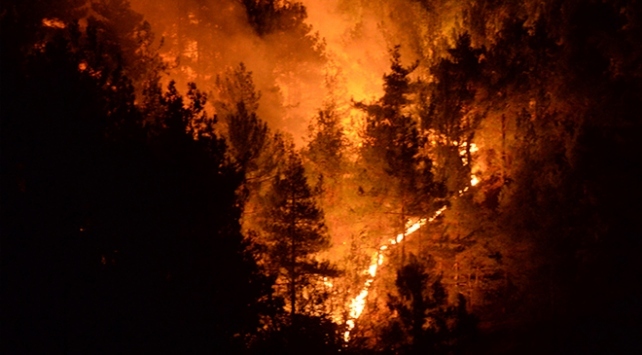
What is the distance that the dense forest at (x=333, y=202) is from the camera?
1061 centimetres

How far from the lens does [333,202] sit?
16922mm

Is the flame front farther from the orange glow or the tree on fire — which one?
the orange glow

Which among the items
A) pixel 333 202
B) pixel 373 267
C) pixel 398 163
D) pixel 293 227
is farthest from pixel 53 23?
pixel 373 267

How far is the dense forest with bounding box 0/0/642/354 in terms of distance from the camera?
418 inches

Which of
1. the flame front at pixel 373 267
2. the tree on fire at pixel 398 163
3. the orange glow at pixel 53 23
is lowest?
the flame front at pixel 373 267

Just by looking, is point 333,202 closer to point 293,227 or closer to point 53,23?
point 293,227

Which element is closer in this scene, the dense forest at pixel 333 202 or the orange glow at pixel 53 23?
the dense forest at pixel 333 202

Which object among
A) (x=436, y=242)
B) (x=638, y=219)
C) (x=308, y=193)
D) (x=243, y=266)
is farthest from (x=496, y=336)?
(x=243, y=266)

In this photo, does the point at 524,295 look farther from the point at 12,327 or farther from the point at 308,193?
the point at 12,327

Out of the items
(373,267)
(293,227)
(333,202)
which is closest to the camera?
(293,227)

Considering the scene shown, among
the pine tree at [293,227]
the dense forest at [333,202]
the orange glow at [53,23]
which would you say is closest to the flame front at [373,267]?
the dense forest at [333,202]

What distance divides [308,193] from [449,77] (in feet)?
16.5

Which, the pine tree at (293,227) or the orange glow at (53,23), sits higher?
the orange glow at (53,23)

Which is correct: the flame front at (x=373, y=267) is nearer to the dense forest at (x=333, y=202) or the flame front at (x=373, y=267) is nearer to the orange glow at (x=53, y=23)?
the dense forest at (x=333, y=202)
